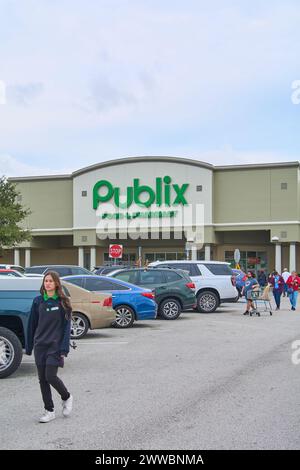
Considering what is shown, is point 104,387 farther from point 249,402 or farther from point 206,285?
point 206,285

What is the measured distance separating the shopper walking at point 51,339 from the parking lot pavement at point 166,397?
28cm

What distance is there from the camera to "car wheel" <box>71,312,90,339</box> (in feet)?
48.8

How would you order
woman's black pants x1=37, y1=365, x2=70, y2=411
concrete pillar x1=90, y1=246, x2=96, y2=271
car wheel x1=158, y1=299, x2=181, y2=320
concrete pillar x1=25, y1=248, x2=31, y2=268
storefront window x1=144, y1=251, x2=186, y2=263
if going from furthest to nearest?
storefront window x1=144, y1=251, x2=186, y2=263 → concrete pillar x1=25, y1=248, x2=31, y2=268 → concrete pillar x1=90, y1=246, x2=96, y2=271 → car wheel x1=158, y1=299, x2=181, y2=320 → woman's black pants x1=37, y1=365, x2=70, y2=411

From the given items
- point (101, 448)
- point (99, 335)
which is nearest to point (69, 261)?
point (99, 335)

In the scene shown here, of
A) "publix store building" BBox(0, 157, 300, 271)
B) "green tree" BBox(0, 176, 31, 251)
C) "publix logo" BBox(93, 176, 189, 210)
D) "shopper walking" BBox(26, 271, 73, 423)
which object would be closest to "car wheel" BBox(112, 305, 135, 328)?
"shopper walking" BBox(26, 271, 73, 423)

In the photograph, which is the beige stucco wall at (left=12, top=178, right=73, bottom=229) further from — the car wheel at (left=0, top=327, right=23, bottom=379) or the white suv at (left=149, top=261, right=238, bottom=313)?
the car wheel at (left=0, top=327, right=23, bottom=379)

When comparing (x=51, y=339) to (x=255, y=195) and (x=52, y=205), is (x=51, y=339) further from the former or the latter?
(x=52, y=205)

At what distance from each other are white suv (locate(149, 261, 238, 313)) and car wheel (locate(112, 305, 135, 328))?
626cm

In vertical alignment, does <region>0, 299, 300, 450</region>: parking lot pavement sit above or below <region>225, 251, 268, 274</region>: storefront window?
below

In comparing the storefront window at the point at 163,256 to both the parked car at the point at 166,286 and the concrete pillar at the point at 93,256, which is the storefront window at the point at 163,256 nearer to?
the concrete pillar at the point at 93,256

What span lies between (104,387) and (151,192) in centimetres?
4303

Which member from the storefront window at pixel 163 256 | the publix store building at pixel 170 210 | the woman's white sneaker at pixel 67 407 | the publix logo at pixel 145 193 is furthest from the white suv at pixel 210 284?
the storefront window at pixel 163 256

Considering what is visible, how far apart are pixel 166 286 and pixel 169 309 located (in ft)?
2.38

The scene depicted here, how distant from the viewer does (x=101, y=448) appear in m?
6.03
